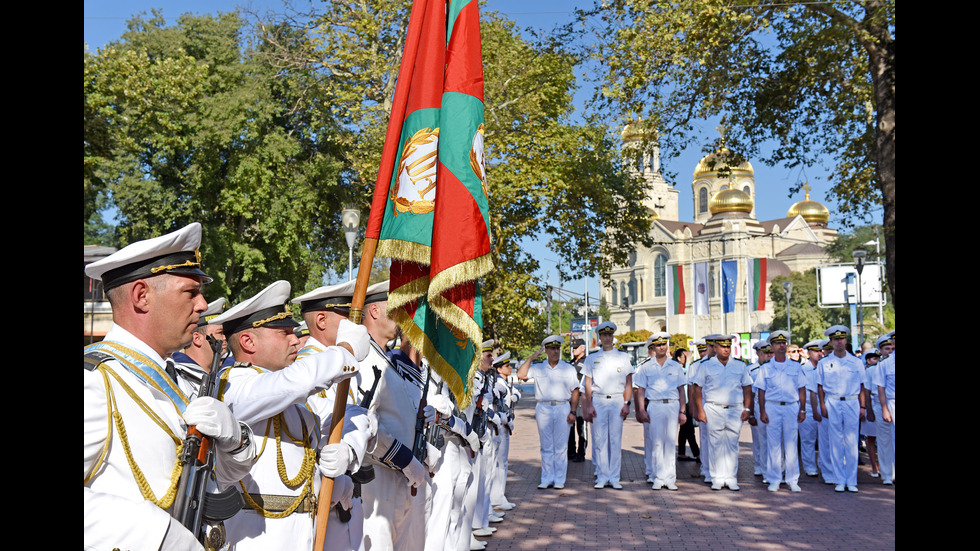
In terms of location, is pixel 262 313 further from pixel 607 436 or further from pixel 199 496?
pixel 607 436

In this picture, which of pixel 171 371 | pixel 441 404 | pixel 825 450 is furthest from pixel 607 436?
pixel 171 371

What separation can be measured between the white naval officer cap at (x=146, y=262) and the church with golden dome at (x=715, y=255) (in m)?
67.1

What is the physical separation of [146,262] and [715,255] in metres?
95.1

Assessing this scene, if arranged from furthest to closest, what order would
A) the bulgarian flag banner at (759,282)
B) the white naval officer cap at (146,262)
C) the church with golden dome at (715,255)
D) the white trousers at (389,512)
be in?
1. the church with golden dome at (715,255)
2. the bulgarian flag banner at (759,282)
3. the white trousers at (389,512)
4. the white naval officer cap at (146,262)

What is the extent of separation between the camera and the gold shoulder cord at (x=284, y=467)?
135 inches

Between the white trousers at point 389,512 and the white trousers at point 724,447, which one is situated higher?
the white trousers at point 389,512

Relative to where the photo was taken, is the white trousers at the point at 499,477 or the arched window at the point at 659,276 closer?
the white trousers at the point at 499,477

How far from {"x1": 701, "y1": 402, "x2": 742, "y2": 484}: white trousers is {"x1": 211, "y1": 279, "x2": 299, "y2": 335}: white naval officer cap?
897 centimetres

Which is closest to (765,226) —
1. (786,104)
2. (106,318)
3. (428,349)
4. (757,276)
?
(757,276)

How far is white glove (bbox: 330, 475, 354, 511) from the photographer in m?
3.89

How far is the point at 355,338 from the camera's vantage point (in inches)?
Result: 136

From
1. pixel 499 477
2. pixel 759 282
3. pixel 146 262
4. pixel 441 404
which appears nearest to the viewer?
pixel 146 262

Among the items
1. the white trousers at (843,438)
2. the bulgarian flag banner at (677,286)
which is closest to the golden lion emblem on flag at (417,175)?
the white trousers at (843,438)

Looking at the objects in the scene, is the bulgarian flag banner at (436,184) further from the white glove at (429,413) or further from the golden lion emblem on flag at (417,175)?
the white glove at (429,413)
